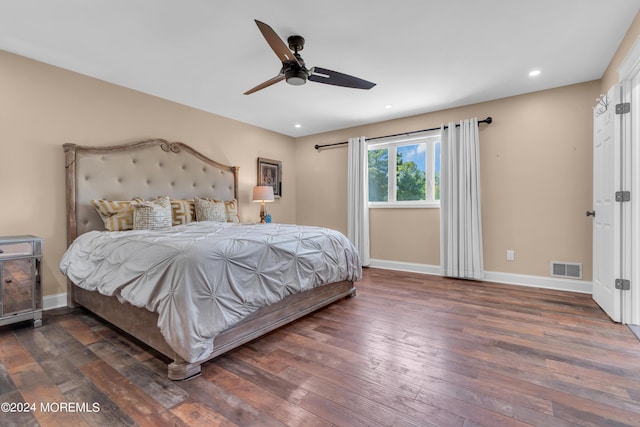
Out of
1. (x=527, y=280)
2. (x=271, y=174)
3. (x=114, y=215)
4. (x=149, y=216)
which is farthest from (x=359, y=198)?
(x=114, y=215)

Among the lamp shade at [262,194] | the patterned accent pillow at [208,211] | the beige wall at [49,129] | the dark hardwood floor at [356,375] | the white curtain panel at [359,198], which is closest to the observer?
the dark hardwood floor at [356,375]

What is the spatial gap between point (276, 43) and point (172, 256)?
1.60 m

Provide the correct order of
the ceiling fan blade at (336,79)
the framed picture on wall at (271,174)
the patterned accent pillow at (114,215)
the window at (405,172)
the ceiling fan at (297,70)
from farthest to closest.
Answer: the framed picture on wall at (271,174)
the window at (405,172)
the patterned accent pillow at (114,215)
the ceiling fan blade at (336,79)
the ceiling fan at (297,70)

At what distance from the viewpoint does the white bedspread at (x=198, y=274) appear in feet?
5.42

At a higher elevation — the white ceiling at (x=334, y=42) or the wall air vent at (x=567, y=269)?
the white ceiling at (x=334, y=42)

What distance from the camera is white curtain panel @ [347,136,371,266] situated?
4.83m

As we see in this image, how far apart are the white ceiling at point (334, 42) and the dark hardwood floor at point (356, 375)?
2.44 meters

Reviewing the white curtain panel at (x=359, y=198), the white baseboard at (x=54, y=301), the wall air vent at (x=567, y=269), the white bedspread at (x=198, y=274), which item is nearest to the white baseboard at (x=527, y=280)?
the wall air vent at (x=567, y=269)

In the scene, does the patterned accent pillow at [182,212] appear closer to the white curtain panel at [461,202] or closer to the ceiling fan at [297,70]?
the ceiling fan at [297,70]

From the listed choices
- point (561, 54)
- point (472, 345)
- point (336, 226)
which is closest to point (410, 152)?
point (336, 226)

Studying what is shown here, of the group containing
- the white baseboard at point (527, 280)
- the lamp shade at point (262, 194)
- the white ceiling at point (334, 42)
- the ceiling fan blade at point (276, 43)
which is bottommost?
the white baseboard at point (527, 280)

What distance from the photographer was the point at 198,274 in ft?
5.61

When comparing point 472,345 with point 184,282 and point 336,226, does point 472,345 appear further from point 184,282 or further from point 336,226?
point 336,226

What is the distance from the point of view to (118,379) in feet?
5.46
